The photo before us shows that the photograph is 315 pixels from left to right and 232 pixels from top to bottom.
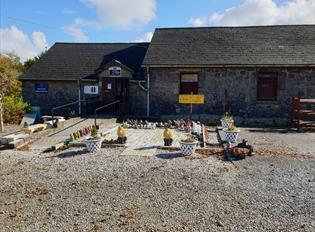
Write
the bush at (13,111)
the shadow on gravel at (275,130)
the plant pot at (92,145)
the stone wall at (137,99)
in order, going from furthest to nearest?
the stone wall at (137,99) → the bush at (13,111) → the shadow on gravel at (275,130) → the plant pot at (92,145)

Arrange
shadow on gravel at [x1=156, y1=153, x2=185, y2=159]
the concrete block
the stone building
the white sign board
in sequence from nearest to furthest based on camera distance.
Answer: shadow on gravel at [x1=156, y1=153, x2=185, y2=159], the concrete block, the stone building, the white sign board

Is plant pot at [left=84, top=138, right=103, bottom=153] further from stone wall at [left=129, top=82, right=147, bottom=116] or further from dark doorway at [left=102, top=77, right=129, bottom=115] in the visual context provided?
dark doorway at [left=102, top=77, right=129, bottom=115]

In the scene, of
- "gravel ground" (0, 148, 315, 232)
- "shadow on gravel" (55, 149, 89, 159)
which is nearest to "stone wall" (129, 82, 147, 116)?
"shadow on gravel" (55, 149, 89, 159)

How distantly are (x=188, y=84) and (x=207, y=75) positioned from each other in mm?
1130

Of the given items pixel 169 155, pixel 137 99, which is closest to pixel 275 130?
pixel 169 155

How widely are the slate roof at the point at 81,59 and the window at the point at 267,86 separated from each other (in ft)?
21.8

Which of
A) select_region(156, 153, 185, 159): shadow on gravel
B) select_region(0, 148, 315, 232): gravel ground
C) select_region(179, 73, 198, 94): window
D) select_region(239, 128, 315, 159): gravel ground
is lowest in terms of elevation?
select_region(0, 148, 315, 232): gravel ground

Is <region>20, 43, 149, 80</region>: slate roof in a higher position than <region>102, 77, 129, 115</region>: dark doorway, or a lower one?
higher

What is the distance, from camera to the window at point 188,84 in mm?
16425

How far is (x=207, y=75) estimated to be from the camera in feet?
53.2

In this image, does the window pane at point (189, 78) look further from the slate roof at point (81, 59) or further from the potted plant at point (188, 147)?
the potted plant at point (188, 147)

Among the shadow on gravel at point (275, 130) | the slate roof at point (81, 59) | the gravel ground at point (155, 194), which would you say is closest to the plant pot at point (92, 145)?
the gravel ground at point (155, 194)

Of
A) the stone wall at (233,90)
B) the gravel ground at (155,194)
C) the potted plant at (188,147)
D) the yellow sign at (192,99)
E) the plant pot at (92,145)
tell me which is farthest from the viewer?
the stone wall at (233,90)

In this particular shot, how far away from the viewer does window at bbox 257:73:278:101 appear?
1600 centimetres
